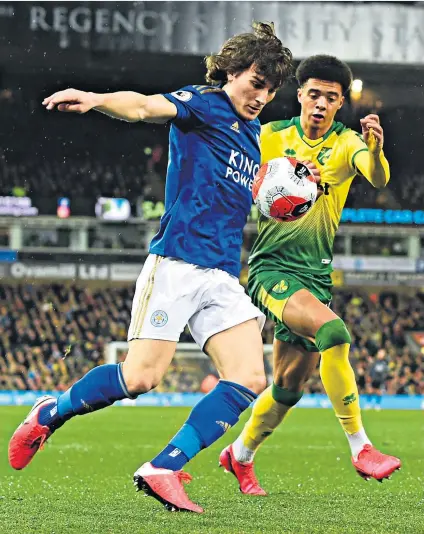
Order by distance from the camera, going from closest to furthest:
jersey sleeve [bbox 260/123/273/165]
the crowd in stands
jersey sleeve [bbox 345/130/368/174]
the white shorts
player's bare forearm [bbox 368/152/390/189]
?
1. the white shorts
2. player's bare forearm [bbox 368/152/390/189]
3. jersey sleeve [bbox 345/130/368/174]
4. jersey sleeve [bbox 260/123/273/165]
5. the crowd in stands

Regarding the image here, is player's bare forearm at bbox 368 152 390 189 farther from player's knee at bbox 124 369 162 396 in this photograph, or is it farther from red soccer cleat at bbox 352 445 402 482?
player's knee at bbox 124 369 162 396

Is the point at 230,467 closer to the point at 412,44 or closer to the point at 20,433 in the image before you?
the point at 20,433

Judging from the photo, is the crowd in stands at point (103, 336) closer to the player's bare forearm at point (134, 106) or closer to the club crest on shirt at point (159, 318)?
the club crest on shirt at point (159, 318)

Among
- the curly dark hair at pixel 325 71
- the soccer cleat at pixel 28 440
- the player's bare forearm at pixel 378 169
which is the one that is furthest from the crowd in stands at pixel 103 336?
the soccer cleat at pixel 28 440

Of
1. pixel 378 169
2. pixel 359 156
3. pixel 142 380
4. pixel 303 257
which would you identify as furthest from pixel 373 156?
pixel 142 380

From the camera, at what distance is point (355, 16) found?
22.8m

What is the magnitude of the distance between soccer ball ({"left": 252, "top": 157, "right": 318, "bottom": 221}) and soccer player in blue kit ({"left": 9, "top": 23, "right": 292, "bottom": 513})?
478mm

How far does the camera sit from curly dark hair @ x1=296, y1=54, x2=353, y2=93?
6.27 meters

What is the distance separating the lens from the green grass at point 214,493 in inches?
181

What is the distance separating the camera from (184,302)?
495cm

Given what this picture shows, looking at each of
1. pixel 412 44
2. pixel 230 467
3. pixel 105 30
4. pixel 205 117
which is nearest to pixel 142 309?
pixel 205 117

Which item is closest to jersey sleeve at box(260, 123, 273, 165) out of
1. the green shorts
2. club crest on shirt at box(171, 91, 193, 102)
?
the green shorts

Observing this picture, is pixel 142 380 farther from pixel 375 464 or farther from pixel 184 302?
pixel 375 464

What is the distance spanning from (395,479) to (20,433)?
3192 millimetres
